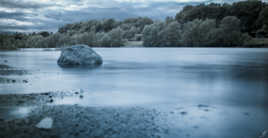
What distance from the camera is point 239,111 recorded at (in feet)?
31.2

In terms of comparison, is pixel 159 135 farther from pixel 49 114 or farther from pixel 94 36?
pixel 94 36

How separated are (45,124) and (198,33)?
4830 inches

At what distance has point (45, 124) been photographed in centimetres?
720

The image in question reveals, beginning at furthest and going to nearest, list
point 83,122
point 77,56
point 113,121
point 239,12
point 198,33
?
point 239,12 → point 198,33 → point 77,56 → point 113,121 → point 83,122

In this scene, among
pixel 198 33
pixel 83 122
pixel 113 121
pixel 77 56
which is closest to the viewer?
pixel 83 122

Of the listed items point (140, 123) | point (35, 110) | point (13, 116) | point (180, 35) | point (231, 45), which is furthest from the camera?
point (180, 35)

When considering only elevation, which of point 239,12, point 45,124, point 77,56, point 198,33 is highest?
point 239,12

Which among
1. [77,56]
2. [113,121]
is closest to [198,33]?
[77,56]

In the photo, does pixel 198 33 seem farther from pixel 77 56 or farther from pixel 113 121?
pixel 113 121

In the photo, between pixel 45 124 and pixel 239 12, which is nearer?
pixel 45 124

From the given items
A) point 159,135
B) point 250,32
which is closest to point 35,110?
point 159,135

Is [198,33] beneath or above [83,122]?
above

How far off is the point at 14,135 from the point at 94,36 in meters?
165

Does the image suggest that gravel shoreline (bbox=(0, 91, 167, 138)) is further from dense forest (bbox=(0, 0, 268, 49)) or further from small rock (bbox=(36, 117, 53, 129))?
dense forest (bbox=(0, 0, 268, 49))
